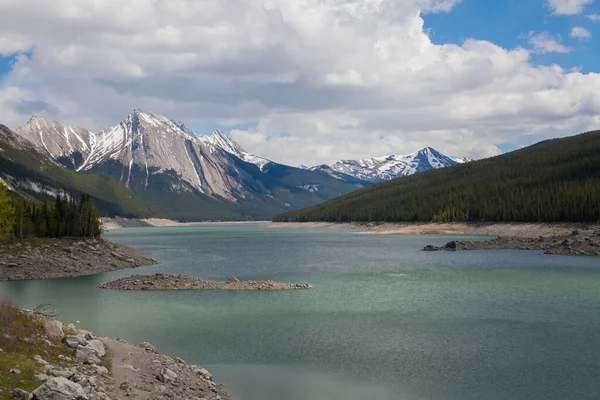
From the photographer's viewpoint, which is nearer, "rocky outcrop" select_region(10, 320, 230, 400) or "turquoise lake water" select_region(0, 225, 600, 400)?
"rocky outcrop" select_region(10, 320, 230, 400)

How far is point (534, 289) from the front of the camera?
55500mm

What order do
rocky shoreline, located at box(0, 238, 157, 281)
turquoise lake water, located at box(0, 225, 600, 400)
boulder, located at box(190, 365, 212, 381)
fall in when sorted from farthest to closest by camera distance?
rocky shoreline, located at box(0, 238, 157, 281)
boulder, located at box(190, 365, 212, 381)
turquoise lake water, located at box(0, 225, 600, 400)

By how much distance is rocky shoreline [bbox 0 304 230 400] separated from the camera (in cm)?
1791

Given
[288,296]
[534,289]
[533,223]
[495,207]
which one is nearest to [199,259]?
[288,296]

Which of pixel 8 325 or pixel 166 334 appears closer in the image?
pixel 8 325

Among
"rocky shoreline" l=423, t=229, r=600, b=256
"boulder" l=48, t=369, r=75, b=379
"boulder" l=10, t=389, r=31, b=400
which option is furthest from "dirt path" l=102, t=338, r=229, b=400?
"rocky shoreline" l=423, t=229, r=600, b=256

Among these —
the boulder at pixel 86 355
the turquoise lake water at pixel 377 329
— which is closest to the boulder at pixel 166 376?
the boulder at pixel 86 355

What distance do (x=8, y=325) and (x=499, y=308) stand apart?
122 feet

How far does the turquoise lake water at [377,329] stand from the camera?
2584 cm

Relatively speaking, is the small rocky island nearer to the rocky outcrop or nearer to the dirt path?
the rocky outcrop

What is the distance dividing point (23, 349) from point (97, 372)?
10.6 feet

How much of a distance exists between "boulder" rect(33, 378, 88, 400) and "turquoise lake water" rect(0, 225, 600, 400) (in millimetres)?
8906

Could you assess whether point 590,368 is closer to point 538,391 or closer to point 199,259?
Result: point 538,391

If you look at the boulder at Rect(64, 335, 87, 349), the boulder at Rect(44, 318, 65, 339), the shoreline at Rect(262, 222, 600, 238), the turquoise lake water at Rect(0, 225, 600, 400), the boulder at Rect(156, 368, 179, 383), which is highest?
the shoreline at Rect(262, 222, 600, 238)
